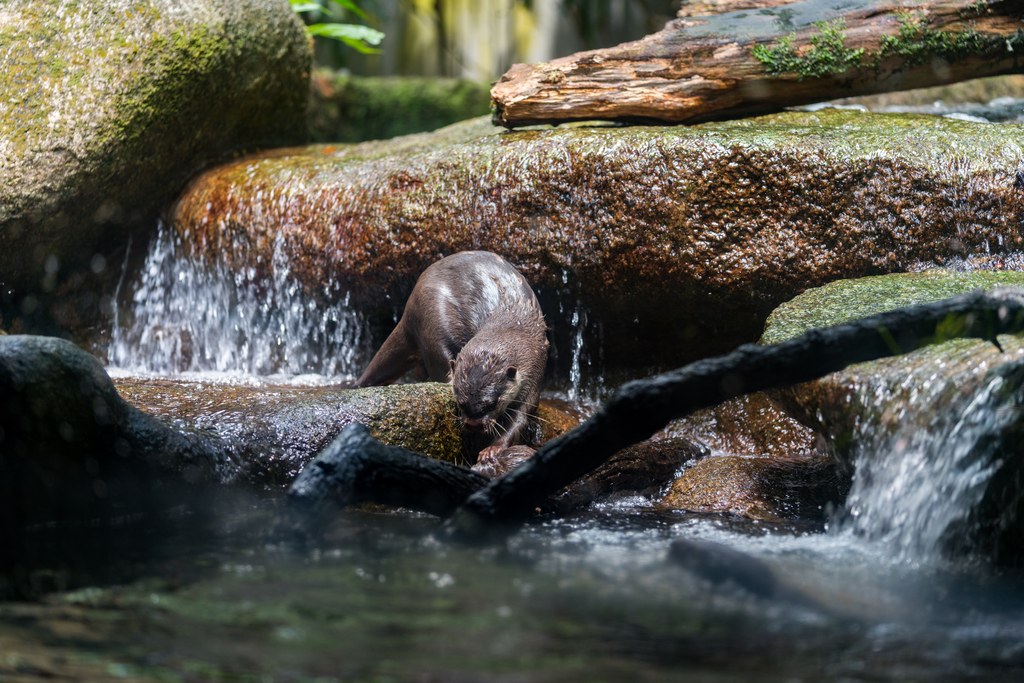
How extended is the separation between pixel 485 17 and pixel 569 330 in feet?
27.8

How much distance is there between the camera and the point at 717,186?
3.88m

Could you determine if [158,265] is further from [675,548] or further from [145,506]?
[675,548]

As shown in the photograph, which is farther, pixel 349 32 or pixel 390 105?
pixel 390 105

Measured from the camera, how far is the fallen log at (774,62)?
4.20m

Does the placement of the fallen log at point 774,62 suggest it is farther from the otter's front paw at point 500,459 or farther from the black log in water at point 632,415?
the black log in water at point 632,415

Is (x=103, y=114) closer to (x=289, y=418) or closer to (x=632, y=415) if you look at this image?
(x=289, y=418)

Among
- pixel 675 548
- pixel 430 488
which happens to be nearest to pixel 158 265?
pixel 430 488

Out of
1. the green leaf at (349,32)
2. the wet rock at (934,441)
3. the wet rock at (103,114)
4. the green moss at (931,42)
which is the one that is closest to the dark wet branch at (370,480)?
the wet rock at (934,441)

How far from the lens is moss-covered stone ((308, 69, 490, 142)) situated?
9156mm

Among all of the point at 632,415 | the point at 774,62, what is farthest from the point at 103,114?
the point at 632,415

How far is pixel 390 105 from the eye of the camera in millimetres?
9367

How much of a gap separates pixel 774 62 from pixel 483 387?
252 centimetres

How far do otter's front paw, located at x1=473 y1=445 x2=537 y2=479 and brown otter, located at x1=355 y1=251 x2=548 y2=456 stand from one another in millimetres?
86

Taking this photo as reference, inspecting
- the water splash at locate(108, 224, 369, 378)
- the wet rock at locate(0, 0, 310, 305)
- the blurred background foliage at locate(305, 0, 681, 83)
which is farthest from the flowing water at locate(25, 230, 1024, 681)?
the blurred background foliage at locate(305, 0, 681, 83)
